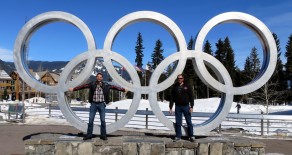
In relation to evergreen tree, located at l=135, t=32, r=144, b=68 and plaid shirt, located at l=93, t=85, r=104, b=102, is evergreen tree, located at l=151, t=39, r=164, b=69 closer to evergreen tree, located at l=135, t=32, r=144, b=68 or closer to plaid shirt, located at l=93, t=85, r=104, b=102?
evergreen tree, located at l=135, t=32, r=144, b=68

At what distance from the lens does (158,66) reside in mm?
9281

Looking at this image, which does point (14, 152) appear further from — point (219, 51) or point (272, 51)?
→ point (219, 51)

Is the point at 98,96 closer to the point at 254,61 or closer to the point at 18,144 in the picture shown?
the point at 18,144

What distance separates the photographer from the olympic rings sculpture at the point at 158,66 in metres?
9.25

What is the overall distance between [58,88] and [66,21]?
6.10 feet

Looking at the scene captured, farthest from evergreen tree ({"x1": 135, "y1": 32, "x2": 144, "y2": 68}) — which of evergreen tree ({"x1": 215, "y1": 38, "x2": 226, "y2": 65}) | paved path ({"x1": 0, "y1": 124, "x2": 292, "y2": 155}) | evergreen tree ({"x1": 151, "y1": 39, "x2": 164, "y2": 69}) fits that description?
paved path ({"x1": 0, "y1": 124, "x2": 292, "y2": 155})

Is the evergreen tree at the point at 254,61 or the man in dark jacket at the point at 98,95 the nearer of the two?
the man in dark jacket at the point at 98,95

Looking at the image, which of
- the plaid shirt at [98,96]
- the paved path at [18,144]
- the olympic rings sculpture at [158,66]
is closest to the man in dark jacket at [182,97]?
the olympic rings sculpture at [158,66]

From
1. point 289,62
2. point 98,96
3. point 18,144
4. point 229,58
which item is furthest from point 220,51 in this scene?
point 98,96

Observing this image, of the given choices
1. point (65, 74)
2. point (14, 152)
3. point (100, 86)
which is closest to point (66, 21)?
point (65, 74)

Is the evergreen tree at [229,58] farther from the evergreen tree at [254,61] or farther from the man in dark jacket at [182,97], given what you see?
the man in dark jacket at [182,97]

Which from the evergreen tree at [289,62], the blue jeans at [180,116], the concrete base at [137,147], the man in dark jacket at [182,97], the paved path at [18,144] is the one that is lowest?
the paved path at [18,144]

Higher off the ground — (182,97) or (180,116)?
(182,97)

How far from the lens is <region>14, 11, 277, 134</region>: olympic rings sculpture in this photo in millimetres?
9250
